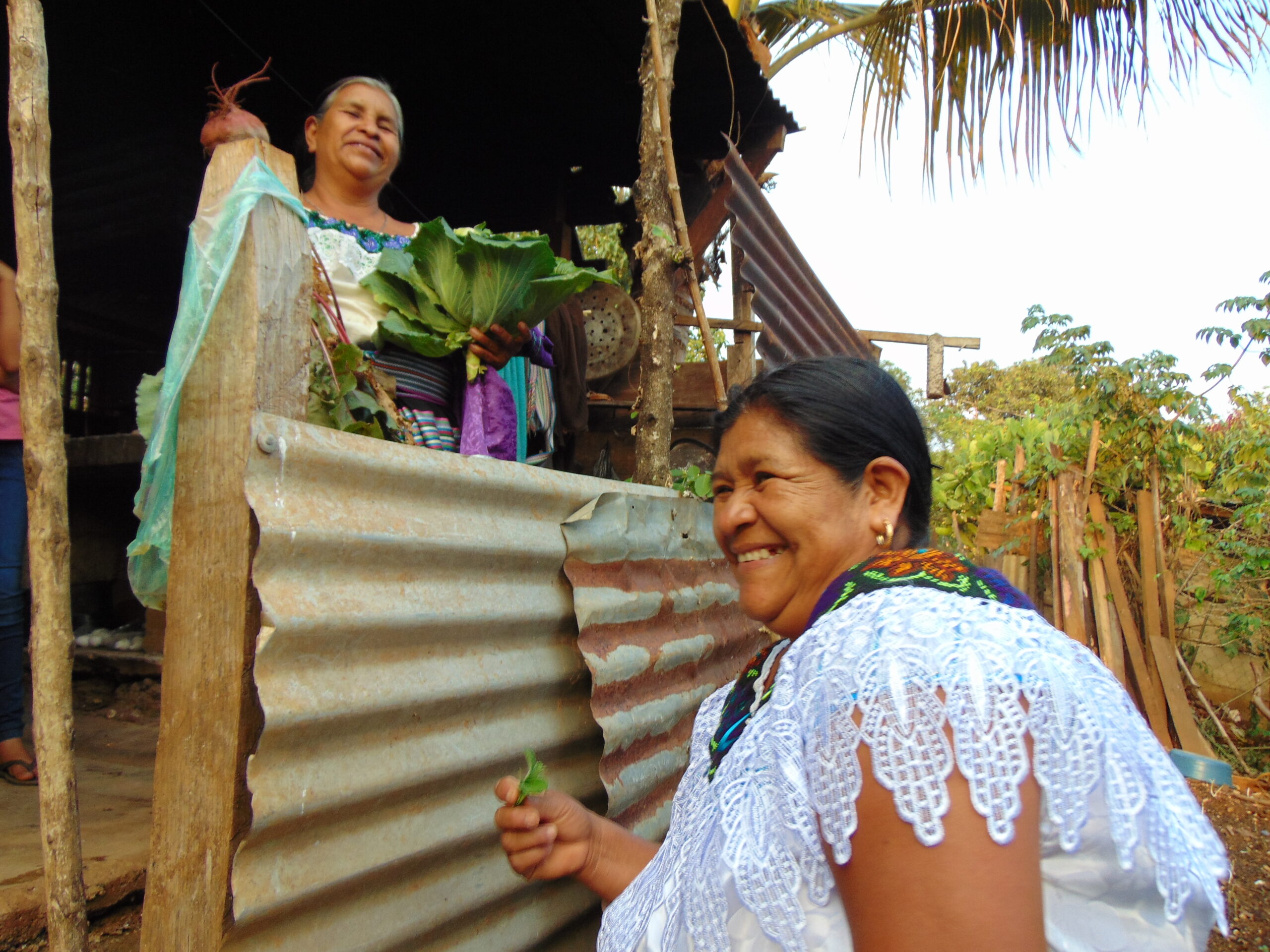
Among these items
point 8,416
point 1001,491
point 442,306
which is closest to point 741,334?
point 1001,491

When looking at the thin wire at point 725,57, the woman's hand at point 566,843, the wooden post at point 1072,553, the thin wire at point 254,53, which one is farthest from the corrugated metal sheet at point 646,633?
the wooden post at point 1072,553

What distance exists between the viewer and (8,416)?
253 centimetres

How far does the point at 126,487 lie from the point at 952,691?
16.5 feet

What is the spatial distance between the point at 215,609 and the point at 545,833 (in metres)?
0.75

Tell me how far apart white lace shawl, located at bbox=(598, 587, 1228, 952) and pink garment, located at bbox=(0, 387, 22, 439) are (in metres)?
2.51

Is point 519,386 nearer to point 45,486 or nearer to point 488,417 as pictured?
point 488,417

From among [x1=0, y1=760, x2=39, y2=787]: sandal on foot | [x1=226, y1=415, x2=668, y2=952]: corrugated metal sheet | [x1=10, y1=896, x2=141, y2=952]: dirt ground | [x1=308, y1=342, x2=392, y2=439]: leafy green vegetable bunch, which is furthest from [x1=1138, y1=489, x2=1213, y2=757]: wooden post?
[x1=0, y1=760, x2=39, y2=787]: sandal on foot

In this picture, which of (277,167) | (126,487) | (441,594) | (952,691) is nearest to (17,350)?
(277,167)

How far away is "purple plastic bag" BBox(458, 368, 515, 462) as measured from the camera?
2.46 m

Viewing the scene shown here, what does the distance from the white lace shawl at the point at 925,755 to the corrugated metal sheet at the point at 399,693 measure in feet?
1.88

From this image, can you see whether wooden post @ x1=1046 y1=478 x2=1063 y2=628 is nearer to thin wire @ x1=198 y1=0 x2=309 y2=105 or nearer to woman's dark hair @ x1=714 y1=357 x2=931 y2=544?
woman's dark hair @ x1=714 y1=357 x2=931 y2=544

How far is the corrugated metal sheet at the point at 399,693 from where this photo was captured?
127 centimetres

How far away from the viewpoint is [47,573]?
139 cm

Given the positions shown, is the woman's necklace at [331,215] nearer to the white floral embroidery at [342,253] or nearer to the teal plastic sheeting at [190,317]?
the white floral embroidery at [342,253]
